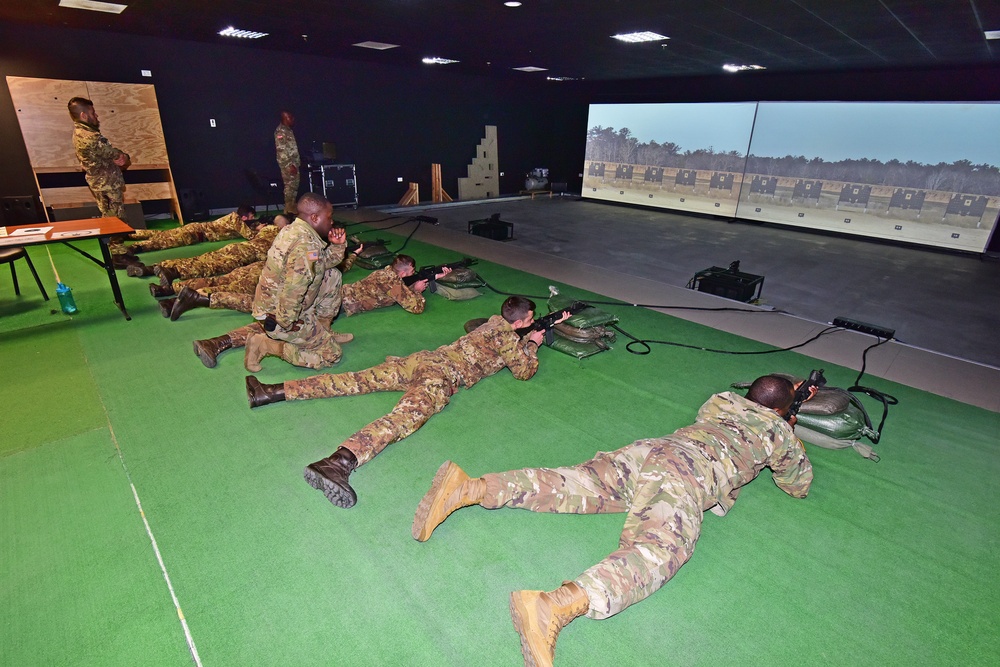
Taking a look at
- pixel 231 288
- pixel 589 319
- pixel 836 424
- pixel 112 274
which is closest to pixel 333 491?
pixel 589 319

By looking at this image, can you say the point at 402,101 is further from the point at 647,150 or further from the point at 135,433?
the point at 135,433

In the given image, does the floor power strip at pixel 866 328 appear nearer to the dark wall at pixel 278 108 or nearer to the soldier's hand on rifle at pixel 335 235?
the soldier's hand on rifle at pixel 335 235

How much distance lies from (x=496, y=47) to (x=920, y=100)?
8402 millimetres

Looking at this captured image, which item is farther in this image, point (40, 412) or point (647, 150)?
point (647, 150)

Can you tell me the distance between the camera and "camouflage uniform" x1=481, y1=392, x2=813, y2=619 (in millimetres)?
2084

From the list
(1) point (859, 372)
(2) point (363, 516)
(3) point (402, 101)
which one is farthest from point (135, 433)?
(3) point (402, 101)

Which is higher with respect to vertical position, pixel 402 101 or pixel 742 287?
pixel 402 101

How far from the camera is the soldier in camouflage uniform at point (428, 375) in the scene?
3.12 meters

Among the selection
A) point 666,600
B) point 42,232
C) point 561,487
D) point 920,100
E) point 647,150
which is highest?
point 920,100

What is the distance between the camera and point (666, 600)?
88.3 inches

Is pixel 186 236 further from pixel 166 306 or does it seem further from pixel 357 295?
pixel 357 295

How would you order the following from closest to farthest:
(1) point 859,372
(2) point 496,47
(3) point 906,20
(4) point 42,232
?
(1) point 859,372 → (4) point 42,232 → (3) point 906,20 → (2) point 496,47

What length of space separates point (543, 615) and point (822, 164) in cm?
1236

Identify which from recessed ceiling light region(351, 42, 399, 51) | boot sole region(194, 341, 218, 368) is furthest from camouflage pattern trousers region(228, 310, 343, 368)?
recessed ceiling light region(351, 42, 399, 51)
